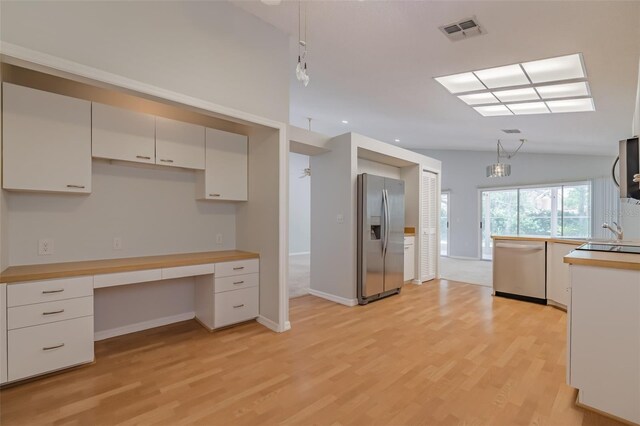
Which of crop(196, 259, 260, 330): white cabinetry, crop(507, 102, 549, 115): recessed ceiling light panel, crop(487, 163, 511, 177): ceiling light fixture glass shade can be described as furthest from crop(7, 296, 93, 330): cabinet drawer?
crop(487, 163, 511, 177): ceiling light fixture glass shade

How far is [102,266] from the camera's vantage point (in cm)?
250

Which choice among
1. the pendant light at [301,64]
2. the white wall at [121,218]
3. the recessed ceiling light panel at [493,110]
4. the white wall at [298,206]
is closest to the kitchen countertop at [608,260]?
the pendant light at [301,64]

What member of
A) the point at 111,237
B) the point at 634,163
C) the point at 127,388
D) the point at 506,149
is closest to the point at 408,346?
the point at 127,388

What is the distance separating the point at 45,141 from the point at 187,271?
149cm

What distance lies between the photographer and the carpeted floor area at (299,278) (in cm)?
497

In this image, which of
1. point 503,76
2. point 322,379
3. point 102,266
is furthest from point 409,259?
point 102,266

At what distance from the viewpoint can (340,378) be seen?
2273 millimetres

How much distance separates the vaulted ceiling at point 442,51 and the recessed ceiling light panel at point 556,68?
0.12 metres

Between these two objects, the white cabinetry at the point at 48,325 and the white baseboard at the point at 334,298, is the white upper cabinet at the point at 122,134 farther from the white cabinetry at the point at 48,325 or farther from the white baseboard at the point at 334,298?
the white baseboard at the point at 334,298

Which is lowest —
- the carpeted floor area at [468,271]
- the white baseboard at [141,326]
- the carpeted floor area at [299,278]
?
the carpeted floor area at [468,271]

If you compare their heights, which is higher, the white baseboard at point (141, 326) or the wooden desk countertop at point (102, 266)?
the wooden desk countertop at point (102, 266)

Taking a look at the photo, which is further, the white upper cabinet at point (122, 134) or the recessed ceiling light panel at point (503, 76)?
the recessed ceiling light panel at point (503, 76)

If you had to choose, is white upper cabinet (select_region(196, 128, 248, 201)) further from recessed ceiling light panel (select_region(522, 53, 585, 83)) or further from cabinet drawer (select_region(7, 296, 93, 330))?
recessed ceiling light panel (select_region(522, 53, 585, 83))

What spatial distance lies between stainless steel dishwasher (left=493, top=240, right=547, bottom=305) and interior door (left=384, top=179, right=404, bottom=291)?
1.47 metres
